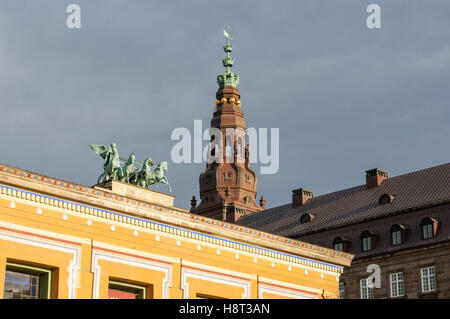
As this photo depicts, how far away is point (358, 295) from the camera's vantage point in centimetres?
8650

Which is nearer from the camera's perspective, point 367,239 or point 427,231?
point 427,231

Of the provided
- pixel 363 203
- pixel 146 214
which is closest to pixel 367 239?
pixel 363 203

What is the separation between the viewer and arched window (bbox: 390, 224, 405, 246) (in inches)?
3413

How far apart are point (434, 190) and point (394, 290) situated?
10.3m

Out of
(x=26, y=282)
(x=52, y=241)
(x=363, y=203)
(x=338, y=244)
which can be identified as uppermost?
(x=363, y=203)

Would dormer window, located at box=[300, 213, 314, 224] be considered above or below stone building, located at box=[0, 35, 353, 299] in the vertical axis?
above

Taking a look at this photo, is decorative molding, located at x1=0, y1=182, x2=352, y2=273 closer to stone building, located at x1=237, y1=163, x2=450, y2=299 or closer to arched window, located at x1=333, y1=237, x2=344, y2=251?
stone building, located at x1=237, y1=163, x2=450, y2=299

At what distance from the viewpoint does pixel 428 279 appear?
82.9 meters

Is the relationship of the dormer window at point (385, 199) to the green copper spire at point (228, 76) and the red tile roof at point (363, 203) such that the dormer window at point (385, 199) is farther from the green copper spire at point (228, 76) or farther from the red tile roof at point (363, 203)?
the green copper spire at point (228, 76)

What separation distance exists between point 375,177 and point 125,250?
55622mm

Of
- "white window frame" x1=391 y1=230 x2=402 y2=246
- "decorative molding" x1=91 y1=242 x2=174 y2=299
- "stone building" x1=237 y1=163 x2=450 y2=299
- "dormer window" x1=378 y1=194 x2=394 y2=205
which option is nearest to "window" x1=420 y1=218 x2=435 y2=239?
"stone building" x1=237 y1=163 x2=450 y2=299

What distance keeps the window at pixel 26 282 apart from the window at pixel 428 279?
Result: 47788mm

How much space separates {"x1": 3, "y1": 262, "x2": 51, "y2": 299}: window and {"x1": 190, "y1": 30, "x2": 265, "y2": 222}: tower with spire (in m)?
86.8

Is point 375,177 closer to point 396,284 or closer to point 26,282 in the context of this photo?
point 396,284
